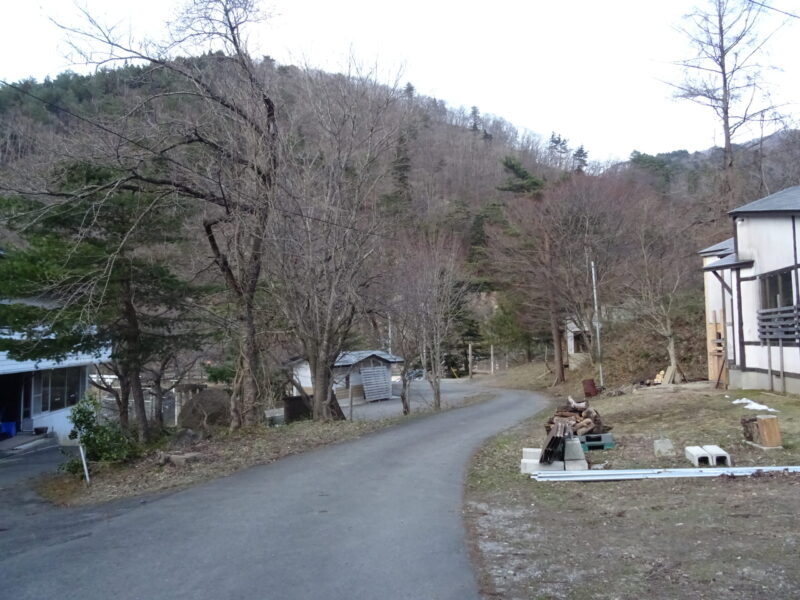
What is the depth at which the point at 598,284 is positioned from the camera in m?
31.7

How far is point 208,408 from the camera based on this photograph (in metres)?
23.3

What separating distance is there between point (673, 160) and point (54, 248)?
6457cm

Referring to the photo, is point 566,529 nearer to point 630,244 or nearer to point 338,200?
point 338,200

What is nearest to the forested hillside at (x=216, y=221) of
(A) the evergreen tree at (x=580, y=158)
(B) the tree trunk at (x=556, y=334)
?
(B) the tree trunk at (x=556, y=334)

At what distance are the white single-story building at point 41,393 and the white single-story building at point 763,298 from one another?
20.1 meters

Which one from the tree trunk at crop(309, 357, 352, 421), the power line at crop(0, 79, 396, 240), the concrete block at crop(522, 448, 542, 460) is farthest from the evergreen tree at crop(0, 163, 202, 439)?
the concrete block at crop(522, 448, 542, 460)

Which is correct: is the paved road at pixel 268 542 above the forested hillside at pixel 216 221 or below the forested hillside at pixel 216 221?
below

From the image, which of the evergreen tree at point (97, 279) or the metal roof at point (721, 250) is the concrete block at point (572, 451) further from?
the metal roof at point (721, 250)

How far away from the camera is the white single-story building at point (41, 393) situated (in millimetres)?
23750

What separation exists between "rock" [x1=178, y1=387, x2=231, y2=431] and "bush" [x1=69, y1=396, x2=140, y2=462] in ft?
36.0

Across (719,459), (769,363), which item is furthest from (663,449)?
(769,363)

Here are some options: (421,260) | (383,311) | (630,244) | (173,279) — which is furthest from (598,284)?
(173,279)

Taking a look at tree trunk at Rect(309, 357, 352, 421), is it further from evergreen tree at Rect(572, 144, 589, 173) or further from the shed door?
evergreen tree at Rect(572, 144, 589, 173)

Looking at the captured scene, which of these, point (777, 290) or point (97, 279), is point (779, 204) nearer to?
point (777, 290)
